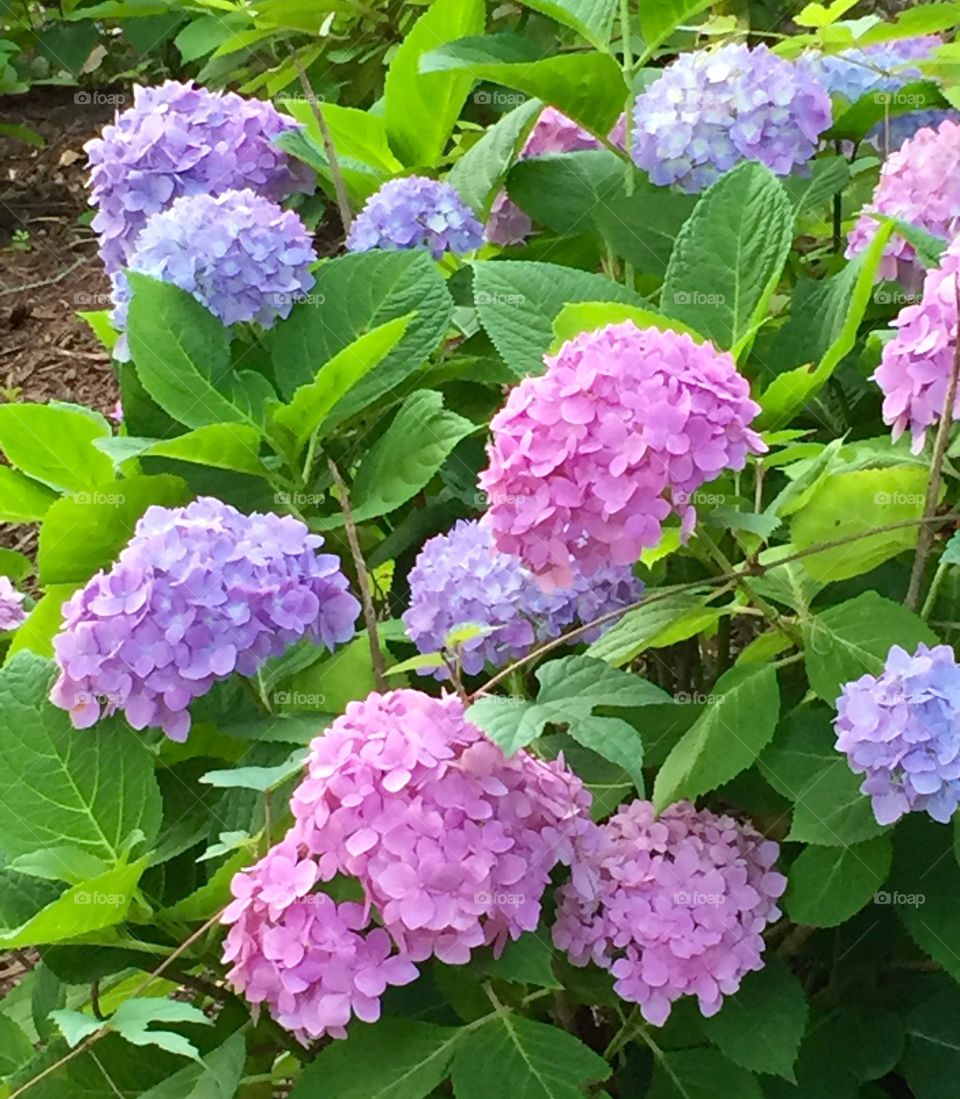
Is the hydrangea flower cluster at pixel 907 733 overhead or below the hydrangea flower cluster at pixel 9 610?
overhead

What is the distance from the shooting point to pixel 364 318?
3.78ft

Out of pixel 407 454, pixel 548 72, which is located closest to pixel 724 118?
pixel 548 72

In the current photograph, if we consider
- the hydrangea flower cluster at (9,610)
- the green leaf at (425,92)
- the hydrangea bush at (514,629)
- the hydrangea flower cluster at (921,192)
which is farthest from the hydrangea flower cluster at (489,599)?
the green leaf at (425,92)

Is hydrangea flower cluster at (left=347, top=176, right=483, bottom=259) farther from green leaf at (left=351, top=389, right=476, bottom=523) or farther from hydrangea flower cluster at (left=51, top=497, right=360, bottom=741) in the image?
hydrangea flower cluster at (left=51, top=497, right=360, bottom=741)

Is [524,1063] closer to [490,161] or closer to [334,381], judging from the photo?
[334,381]

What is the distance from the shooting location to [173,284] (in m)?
1.13

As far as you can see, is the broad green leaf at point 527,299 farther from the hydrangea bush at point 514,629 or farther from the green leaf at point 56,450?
the green leaf at point 56,450

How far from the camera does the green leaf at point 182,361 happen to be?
110cm

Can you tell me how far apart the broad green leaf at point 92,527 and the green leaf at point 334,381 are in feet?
0.37

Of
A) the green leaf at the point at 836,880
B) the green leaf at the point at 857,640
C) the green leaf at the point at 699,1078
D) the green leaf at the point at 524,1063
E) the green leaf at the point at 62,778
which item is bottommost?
the green leaf at the point at 699,1078

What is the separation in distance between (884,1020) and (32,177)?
3.36 metres

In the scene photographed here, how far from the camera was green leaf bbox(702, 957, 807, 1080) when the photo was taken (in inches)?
33.9

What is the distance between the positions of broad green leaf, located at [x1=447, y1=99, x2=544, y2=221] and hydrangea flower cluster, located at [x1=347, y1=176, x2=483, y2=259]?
0.19 ft

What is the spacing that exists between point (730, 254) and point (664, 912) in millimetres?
476
